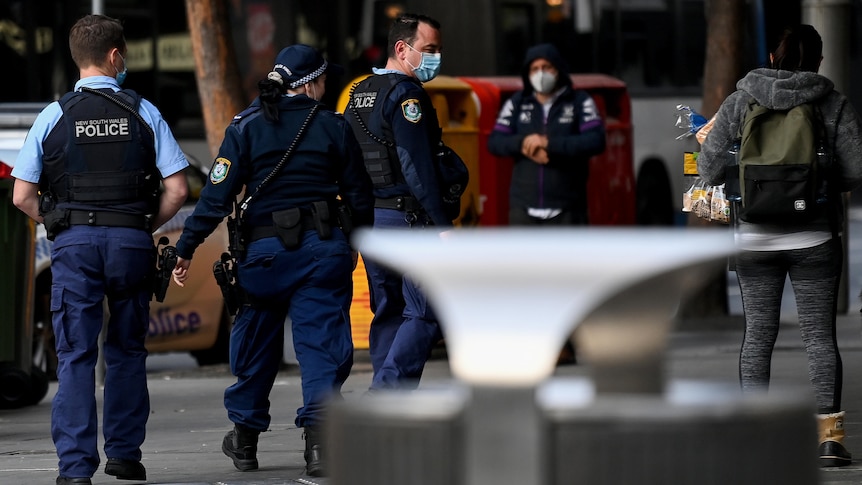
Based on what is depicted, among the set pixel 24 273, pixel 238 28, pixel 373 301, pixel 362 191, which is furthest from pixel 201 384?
pixel 238 28

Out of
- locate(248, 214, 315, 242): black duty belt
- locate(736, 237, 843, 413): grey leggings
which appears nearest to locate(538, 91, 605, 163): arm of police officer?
locate(736, 237, 843, 413): grey leggings

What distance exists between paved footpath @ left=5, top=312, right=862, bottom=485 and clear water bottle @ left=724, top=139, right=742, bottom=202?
112 cm

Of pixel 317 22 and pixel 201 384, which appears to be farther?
pixel 317 22

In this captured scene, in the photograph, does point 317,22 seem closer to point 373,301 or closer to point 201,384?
point 201,384

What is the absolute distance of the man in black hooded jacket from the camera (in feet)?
33.0

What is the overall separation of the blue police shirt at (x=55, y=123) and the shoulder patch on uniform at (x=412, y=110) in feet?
3.62

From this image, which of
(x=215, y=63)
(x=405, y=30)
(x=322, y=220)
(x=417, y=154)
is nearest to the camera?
(x=322, y=220)

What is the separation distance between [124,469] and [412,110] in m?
1.94

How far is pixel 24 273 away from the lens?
908 cm

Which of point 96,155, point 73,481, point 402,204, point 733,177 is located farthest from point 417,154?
point 73,481

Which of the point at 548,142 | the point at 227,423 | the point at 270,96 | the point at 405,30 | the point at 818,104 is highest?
the point at 405,30

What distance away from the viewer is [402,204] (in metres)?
7.37

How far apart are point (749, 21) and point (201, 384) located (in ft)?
38.1

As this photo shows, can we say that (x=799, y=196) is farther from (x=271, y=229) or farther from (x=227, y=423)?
(x=227, y=423)
